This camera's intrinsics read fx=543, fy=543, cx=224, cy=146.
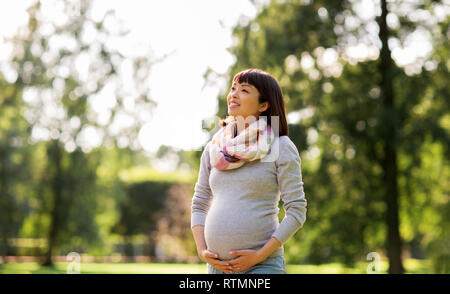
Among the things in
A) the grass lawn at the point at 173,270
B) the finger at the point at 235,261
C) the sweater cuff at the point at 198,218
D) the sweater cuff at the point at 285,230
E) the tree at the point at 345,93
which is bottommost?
the finger at the point at 235,261

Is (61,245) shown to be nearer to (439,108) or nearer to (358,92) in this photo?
(358,92)

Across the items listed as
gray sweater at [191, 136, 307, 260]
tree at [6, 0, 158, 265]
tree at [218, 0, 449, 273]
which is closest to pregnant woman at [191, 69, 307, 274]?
gray sweater at [191, 136, 307, 260]

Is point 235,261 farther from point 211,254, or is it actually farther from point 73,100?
point 73,100

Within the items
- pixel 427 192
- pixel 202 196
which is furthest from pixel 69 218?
pixel 202 196

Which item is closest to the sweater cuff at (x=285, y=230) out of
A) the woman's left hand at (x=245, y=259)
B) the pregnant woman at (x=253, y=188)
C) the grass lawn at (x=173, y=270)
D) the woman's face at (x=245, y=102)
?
the pregnant woman at (x=253, y=188)

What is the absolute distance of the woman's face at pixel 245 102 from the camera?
2.50 metres

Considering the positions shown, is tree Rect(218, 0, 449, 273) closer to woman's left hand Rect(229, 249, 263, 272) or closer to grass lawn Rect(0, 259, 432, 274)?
grass lawn Rect(0, 259, 432, 274)

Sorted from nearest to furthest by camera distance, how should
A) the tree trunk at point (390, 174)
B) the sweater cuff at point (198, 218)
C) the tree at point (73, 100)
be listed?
the sweater cuff at point (198, 218) < the tree trunk at point (390, 174) < the tree at point (73, 100)

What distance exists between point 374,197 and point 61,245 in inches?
487

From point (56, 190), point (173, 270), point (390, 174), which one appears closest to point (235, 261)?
point (390, 174)

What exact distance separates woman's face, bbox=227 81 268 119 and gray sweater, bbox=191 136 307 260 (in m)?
0.19

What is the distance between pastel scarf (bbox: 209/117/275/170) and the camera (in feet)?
7.69

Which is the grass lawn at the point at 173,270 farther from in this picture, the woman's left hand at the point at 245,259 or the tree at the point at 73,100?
the woman's left hand at the point at 245,259

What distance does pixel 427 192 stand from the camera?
12969 mm
